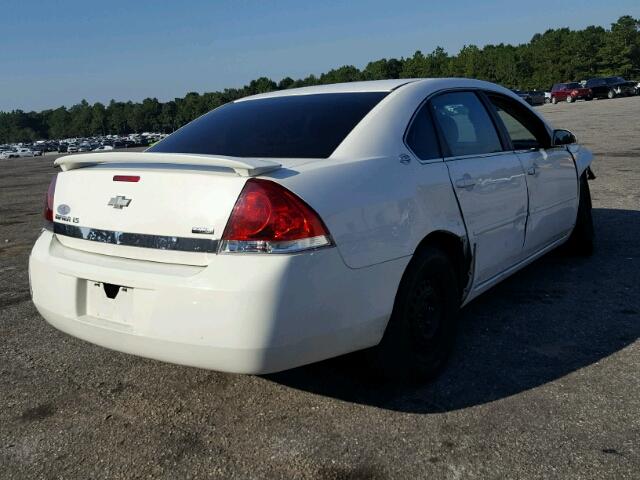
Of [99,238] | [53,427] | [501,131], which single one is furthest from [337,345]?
[501,131]

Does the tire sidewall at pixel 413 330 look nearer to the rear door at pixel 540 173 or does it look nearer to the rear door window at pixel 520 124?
the rear door at pixel 540 173

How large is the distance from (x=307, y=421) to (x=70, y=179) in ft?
5.36

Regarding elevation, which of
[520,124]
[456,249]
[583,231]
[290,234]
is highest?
[520,124]

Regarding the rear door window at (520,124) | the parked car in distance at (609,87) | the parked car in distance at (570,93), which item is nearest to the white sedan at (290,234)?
the rear door window at (520,124)

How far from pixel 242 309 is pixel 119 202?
822 millimetres

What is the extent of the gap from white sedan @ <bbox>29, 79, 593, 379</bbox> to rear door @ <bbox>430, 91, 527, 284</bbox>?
14 mm

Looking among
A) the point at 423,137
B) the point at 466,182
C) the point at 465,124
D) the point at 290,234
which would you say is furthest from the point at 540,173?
the point at 290,234

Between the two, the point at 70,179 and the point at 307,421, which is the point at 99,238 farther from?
the point at 307,421

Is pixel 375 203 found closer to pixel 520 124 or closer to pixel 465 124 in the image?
pixel 465 124

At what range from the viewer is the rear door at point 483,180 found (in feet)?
11.0

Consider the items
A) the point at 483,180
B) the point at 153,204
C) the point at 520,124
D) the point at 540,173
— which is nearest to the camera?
the point at 153,204

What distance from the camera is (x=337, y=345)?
2.55m

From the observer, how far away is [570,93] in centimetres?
4909

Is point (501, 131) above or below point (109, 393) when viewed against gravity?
above
